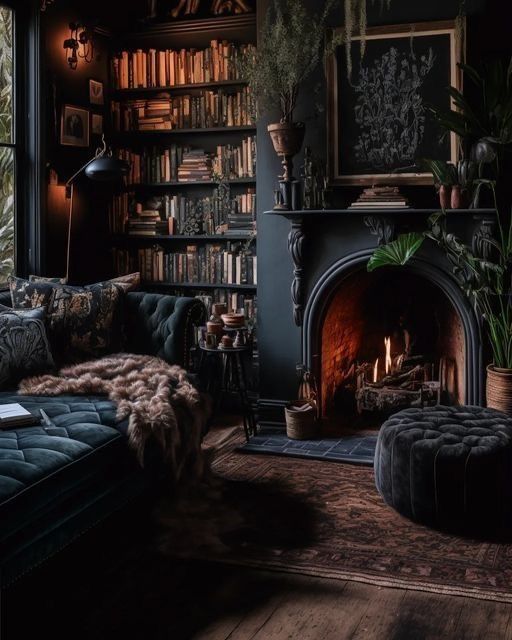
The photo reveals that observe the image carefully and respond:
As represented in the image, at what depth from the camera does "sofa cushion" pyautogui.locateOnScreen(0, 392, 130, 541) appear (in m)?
2.69

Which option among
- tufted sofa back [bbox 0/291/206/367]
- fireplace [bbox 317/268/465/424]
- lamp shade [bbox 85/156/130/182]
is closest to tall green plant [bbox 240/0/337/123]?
lamp shade [bbox 85/156/130/182]

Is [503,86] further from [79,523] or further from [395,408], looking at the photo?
[79,523]

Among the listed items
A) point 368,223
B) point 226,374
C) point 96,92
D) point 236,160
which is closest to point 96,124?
point 96,92

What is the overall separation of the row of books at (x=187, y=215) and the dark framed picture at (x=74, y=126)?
0.55 metres

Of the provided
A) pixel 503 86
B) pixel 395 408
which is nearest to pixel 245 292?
pixel 395 408

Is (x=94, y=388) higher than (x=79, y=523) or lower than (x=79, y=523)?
higher

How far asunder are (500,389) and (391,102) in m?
1.66

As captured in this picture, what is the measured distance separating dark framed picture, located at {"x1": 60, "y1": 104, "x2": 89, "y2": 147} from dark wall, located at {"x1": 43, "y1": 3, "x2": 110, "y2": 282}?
3 centimetres

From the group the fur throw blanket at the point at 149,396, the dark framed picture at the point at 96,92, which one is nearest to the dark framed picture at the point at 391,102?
the fur throw blanket at the point at 149,396

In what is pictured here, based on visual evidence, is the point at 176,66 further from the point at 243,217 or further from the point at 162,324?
the point at 162,324

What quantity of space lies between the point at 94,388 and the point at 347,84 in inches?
87.5

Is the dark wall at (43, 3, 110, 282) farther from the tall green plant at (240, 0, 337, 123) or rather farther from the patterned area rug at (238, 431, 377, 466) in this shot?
the patterned area rug at (238, 431, 377, 466)

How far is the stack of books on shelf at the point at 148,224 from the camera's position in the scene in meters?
5.77

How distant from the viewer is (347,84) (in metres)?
4.70
